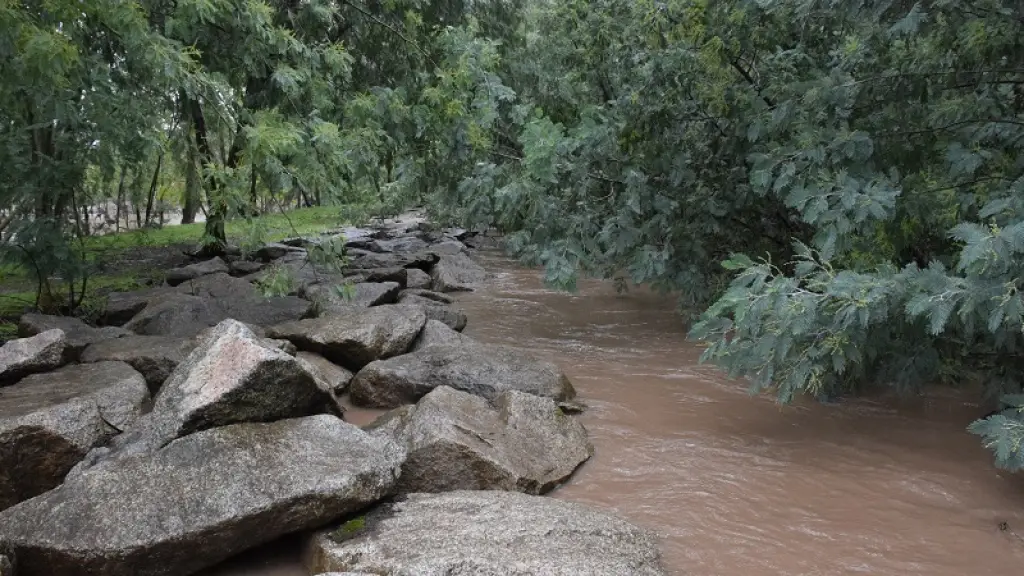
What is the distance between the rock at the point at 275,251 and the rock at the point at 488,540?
11.1m

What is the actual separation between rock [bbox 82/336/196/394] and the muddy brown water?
1.69 meters

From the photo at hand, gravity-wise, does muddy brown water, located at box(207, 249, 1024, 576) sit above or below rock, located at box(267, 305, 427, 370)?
below

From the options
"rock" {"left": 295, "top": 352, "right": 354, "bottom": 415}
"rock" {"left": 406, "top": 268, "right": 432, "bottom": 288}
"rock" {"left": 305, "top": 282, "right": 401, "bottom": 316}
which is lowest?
"rock" {"left": 295, "top": 352, "right": 354, "bottom": 415}

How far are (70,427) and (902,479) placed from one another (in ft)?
18.4

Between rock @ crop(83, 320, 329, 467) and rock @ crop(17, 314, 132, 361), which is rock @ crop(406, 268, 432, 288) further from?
rock @ crop(83, 320, 329, 467)

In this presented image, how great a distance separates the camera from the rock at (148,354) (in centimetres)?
659

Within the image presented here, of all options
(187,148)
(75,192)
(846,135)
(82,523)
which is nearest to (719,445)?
(846,135)

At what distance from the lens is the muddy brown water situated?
14.2ft

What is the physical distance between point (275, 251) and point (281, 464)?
38.9 ft

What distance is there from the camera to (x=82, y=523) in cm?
383

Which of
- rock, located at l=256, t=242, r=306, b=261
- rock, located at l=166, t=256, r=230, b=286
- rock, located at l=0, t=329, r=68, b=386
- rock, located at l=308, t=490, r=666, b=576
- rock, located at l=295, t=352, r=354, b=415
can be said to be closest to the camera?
rock, located at l=308, t=490, r=666, b=576

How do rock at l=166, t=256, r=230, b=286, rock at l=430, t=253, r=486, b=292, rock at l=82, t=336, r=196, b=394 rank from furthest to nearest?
rock at l=430, t=253, r=486, b=292
rock at l=166, t=256, r=230, b=286
rock at l=82, t=336, r=196, b=394

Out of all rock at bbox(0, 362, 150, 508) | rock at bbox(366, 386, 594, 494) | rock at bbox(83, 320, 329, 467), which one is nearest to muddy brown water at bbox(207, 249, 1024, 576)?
rock at bbox(366, 386, 594, 494)

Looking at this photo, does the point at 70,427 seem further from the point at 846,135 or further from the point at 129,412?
the point at 846,135
